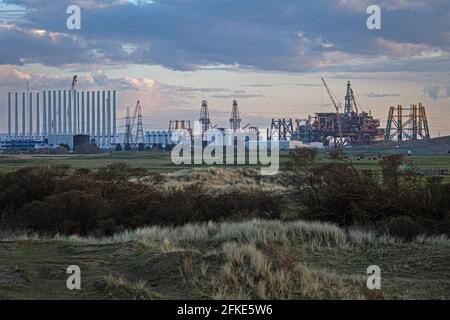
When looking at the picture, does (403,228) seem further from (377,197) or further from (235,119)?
(235,119)

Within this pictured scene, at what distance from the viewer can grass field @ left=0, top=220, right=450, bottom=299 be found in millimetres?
12591

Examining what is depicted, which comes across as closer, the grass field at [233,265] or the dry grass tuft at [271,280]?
the dry grass tuft at [271,280]

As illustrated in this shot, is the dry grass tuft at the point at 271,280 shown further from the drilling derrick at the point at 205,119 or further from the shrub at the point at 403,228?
the drilling derrick at the point at 205,119

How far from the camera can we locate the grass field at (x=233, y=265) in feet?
41.3

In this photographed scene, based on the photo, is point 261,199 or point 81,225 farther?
point 261,199

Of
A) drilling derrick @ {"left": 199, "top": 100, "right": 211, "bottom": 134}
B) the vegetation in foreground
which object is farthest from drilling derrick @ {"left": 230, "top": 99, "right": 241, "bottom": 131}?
the vegetation in foreground

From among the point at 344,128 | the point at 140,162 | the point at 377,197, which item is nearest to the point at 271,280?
the point at 377,197

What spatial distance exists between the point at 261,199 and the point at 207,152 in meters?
88.8

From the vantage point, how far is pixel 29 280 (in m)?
13.8

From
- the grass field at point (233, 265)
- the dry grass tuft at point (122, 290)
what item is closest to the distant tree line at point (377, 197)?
the grass field at point (233, 265)

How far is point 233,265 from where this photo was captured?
1407 cm
